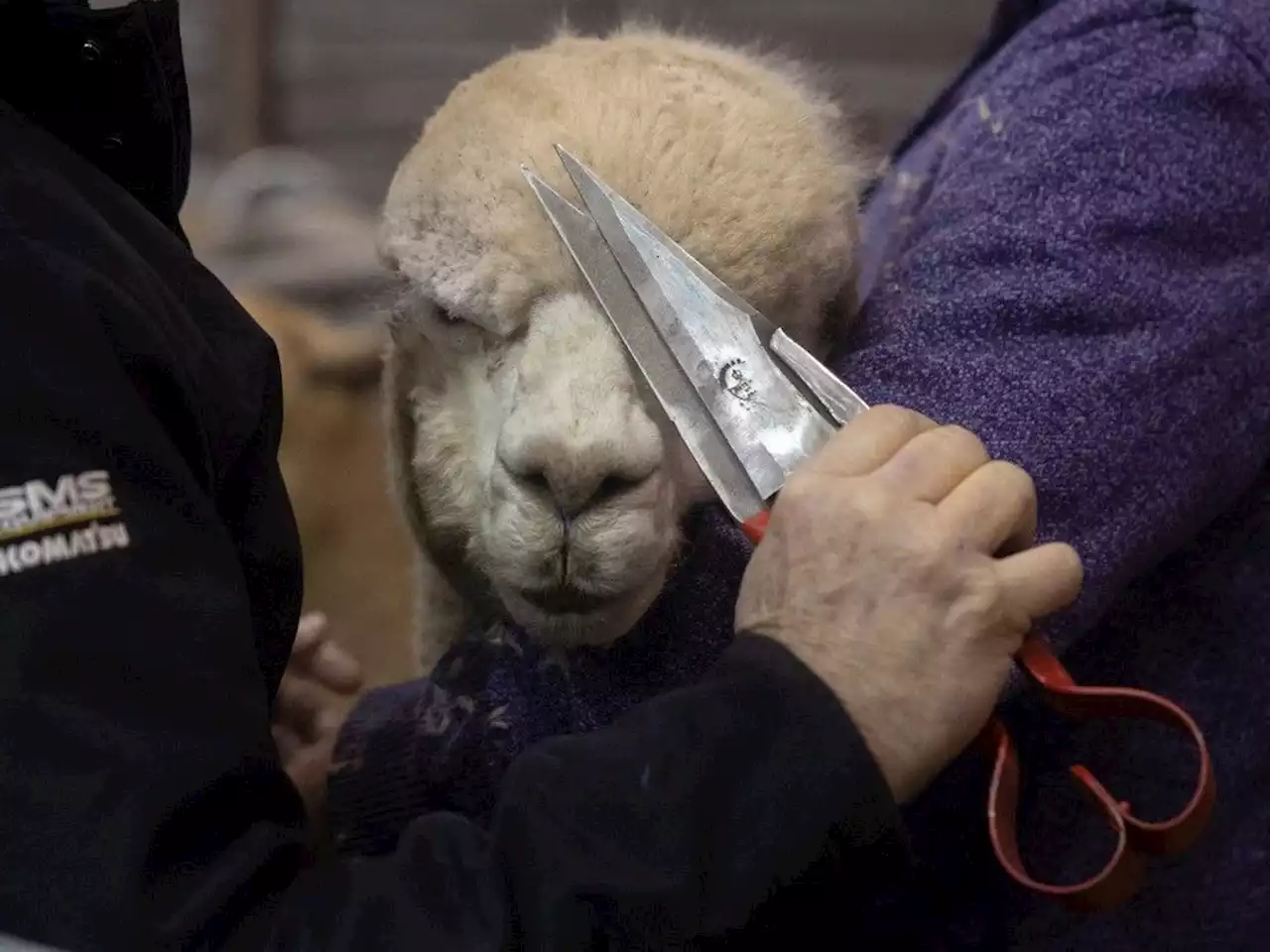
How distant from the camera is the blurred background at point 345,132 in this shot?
1.23 metres

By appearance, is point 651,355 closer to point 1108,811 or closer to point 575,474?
point 575,474

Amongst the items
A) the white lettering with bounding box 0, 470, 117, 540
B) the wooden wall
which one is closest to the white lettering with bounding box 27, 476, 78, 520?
the white lettering with bounding box 0, 470, 117, 540

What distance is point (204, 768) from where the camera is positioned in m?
0.38

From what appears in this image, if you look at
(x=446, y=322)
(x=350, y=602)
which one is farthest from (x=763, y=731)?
(x=350, y=602)

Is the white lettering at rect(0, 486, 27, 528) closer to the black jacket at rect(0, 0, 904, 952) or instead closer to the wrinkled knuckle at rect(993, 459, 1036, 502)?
the black jacket at rect(0, 0, 904, 952)

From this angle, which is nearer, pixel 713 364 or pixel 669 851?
pixel 669 851

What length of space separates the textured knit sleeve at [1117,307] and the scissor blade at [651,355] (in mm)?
89

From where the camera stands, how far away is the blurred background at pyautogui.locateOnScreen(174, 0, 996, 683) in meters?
1.23

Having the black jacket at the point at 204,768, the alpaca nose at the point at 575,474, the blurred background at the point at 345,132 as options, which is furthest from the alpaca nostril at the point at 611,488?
the blurred background at the point at 345,132

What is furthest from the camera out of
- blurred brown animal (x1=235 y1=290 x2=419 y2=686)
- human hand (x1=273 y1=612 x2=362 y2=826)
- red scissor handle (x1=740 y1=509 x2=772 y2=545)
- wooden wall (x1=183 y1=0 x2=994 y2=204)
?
wooden wall (x1=183 y1=0 x2=994 y2=204)

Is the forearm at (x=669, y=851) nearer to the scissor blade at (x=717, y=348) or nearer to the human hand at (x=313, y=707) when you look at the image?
the scissor blade at (x=717, y=348)

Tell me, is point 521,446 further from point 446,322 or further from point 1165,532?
point 1165,532

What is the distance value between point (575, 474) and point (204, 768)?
0.18m

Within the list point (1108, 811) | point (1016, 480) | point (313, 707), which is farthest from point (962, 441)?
point (313, 707)
